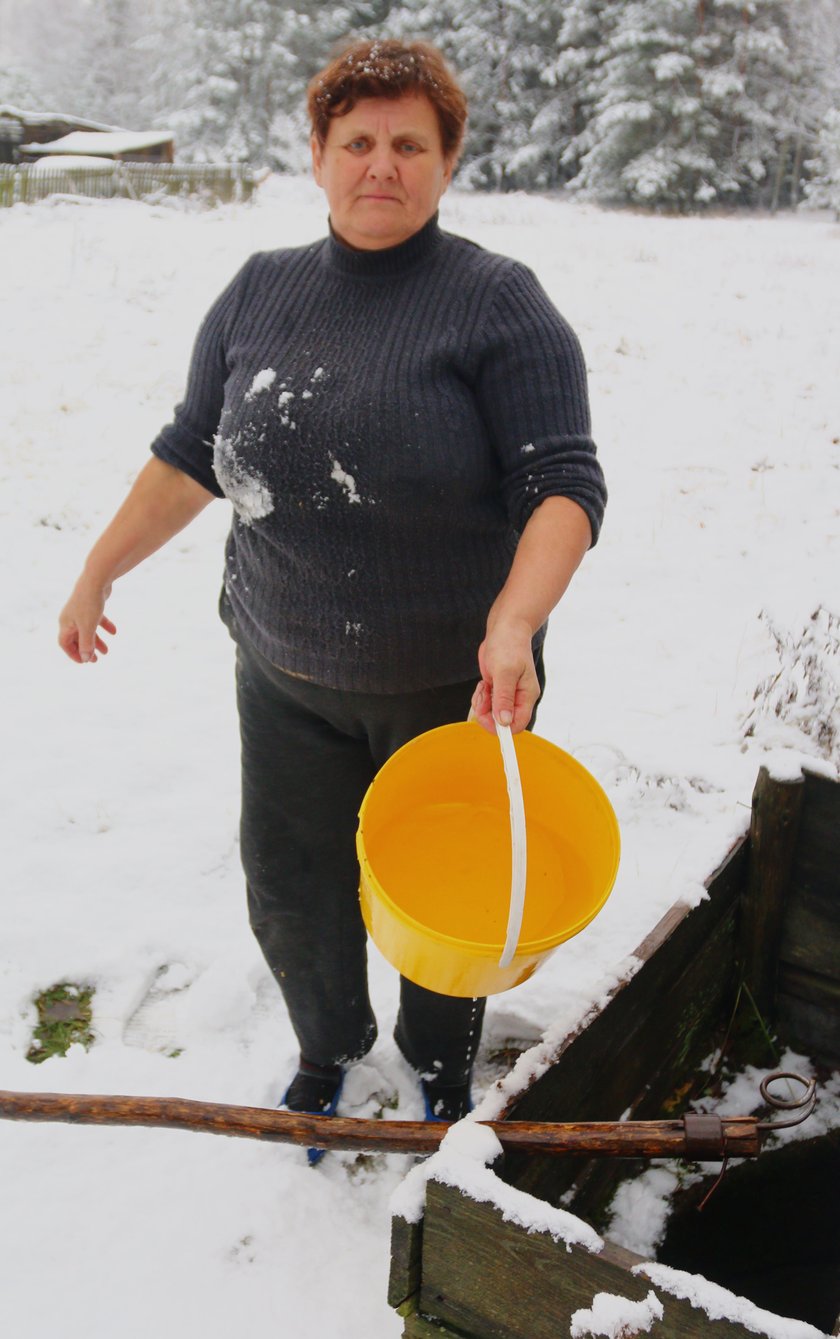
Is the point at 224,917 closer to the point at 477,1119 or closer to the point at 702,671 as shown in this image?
the point at 477,1119

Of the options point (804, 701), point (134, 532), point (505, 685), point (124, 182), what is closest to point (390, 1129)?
point (505, 685)

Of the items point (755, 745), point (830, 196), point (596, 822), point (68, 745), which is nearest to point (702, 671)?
point (755, 745)

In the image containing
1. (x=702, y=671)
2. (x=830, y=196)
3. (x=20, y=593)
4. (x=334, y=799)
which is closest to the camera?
(x=334, y=799)

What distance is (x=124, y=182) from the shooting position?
1470cm

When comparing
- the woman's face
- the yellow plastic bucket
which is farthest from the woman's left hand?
the woman's face

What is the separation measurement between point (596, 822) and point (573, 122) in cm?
2521

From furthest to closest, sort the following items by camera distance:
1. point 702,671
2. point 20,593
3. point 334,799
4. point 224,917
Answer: point 20,593, point 702,671, point 224,917, point 334,799

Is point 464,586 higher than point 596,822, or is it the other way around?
point 464,586

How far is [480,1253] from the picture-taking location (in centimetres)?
111

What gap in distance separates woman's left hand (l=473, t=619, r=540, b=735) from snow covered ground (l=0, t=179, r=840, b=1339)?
480mm

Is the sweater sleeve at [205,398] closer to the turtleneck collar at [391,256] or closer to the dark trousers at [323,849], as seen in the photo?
the turtleneck collar at [391,256]

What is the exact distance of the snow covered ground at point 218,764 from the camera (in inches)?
73.9

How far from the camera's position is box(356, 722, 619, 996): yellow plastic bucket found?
1440 mm

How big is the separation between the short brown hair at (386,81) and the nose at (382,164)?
0.24 feet
